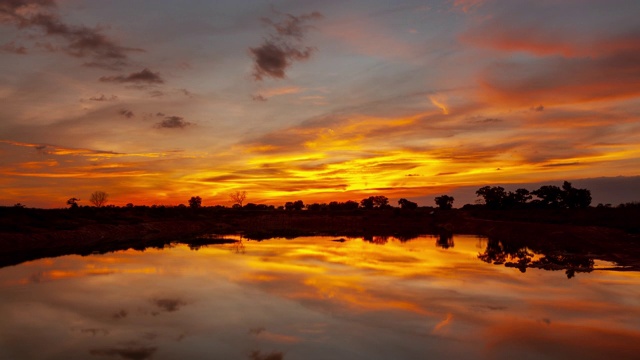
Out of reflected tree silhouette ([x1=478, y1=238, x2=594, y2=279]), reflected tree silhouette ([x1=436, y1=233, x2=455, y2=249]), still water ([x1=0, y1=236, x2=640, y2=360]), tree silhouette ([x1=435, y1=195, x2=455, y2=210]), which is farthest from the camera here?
tree silhouette ([x1=435, y1=195, x2=455, y2=210])

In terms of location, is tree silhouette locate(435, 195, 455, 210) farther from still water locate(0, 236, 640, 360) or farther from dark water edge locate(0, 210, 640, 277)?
still water locate(0, 236, 640, 360)

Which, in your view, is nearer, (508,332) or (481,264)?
(508,332)

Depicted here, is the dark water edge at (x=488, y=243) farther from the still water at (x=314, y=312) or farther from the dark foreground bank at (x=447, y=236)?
the still water at (x=314, y=312)

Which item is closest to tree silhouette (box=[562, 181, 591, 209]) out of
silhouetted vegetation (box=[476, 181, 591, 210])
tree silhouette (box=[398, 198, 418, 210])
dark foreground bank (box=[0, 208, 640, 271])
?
silhouetted vegetation (box=[476, 181, 591, 210])

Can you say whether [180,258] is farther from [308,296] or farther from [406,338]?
[406,338]

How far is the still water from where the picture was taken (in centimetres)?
1391

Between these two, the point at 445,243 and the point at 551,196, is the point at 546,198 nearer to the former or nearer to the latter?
the point at 551,196

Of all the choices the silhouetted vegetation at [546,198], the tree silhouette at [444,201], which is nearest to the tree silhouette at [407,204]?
the tree silhouette at [444,201]

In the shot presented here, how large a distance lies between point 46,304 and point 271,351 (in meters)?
13.4

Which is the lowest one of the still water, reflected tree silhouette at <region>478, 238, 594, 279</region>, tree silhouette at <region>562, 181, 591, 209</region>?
the still water

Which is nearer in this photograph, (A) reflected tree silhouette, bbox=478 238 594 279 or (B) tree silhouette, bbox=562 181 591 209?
(A) reflected tree silhouette, bbox=478 238 594 279

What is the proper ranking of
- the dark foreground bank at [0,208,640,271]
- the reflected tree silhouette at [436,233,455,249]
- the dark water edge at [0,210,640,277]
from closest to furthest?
the dark water edge at [0,210,640,277], the dark foreground bank at [0,208,640,271], the reflected tree silhouette at [436,233,455,249]

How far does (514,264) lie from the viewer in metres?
33.9

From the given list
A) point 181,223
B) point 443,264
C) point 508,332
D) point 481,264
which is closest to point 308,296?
point 508,332
